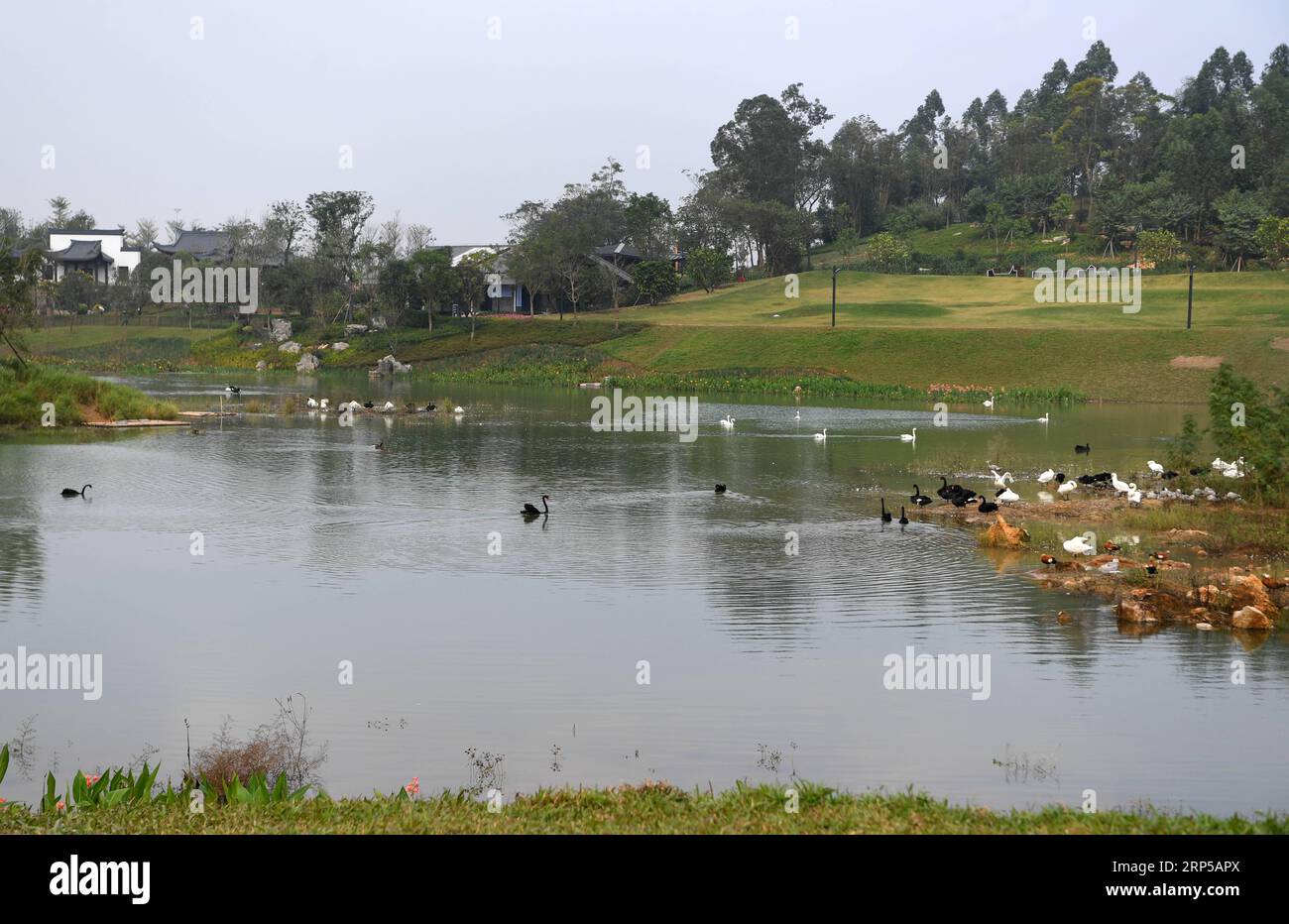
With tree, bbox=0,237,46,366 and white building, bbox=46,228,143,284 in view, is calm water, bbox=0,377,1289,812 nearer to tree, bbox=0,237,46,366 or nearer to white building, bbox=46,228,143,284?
tree, bbox=0,237,46,366

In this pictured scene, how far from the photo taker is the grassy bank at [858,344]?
79.8 meters

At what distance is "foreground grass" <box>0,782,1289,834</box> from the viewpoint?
1012 cm

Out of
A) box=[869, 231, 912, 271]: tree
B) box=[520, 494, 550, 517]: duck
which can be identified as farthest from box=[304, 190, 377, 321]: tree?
box=[520, 494, 550, 517]: duck

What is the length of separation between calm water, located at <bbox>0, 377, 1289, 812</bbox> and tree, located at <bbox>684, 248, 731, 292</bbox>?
85.5 metres

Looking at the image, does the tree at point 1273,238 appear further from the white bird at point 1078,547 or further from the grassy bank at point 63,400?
the white bird at point 1078,547

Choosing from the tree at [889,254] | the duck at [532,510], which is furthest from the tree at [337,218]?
the duck at [532,510]

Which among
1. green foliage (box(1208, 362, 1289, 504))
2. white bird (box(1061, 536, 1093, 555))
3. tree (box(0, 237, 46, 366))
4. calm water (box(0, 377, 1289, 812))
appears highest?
tree (box(0, 237, 46, 366))

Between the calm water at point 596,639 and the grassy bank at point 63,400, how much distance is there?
11175mm

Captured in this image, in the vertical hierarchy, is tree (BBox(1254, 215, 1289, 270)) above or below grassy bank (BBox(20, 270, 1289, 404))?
above

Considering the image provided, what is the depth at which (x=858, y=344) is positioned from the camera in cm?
9025
